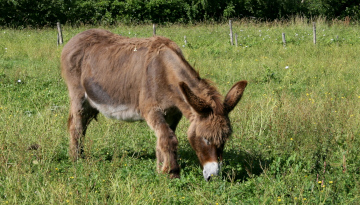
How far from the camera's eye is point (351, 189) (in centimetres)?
393

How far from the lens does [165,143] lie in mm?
4352

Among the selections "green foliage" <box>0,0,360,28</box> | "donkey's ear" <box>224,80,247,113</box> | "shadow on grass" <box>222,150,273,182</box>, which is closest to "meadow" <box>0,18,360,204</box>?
"shadow on grass" <box>222,150,273,182</box>

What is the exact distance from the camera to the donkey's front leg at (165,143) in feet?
14.3

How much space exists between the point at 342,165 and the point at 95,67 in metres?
3.29

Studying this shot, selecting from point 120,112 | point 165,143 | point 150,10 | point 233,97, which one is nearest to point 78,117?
point 120,112

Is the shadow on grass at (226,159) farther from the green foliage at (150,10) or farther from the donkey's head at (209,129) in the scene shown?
the green foliage at (150,10)

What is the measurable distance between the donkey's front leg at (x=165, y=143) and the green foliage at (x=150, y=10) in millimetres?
22549

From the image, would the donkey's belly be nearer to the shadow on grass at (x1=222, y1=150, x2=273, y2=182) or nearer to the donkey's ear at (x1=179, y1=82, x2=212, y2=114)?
the donkey's ear at (x1=179, y1=82, x2=212, y2=114)

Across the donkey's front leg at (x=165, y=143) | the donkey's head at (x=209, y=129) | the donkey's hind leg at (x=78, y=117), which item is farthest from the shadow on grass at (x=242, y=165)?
the donkey's hind leg at (x=78, y=117)

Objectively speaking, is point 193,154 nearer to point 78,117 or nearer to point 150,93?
point 150,93

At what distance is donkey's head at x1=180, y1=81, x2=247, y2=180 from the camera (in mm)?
3931

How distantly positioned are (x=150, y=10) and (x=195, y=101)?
26.4m

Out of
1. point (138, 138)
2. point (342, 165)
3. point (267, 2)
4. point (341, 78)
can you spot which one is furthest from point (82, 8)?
point (342, 165)

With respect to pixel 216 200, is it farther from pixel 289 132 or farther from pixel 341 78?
pixel 341 78
